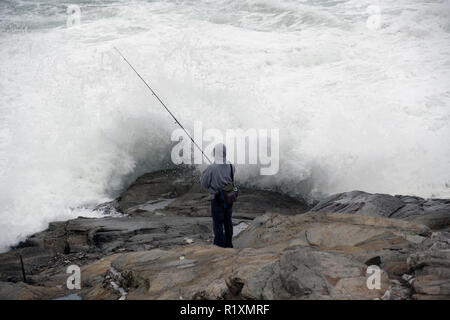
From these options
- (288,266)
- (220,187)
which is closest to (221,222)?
(220,187)

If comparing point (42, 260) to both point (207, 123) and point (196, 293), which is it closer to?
point (196, 293)

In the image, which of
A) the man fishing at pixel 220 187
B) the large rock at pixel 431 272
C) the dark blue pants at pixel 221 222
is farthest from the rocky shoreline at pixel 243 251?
the man fishing at pixel 220 187

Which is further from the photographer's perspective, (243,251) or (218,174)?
(218,174)

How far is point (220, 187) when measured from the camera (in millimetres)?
4746

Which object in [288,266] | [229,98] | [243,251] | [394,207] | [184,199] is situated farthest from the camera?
[229,98]

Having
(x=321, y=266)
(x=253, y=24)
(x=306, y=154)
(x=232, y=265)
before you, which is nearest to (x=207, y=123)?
(x=306, y=154)

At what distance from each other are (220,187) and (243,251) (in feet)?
3.42

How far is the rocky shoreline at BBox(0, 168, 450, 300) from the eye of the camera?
111 inches

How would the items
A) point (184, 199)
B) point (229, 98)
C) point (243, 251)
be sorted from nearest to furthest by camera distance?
point (243, 251) < point (184, 199) < point (229, 98)

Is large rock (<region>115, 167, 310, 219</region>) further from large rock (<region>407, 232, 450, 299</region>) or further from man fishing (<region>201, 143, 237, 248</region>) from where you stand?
large rock (<region>407, 232, 450, 299</region>)

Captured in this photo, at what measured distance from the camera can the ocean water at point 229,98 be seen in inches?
304

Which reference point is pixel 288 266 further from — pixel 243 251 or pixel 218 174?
pixel 218 174

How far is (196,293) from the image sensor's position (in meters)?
3.05
